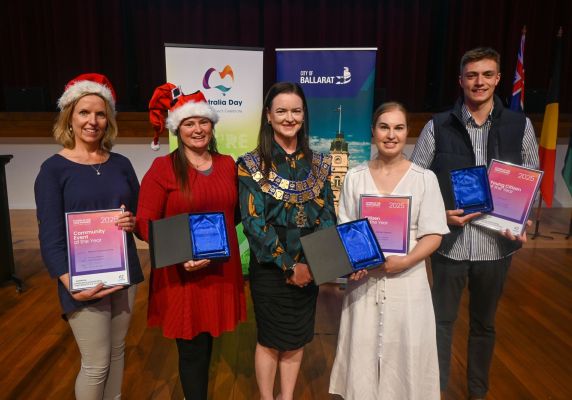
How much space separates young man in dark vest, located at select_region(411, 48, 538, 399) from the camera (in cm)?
172

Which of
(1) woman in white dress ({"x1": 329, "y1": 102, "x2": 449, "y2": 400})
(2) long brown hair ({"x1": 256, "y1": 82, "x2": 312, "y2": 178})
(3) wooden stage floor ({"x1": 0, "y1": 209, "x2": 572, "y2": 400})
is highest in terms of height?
(2) long brown hair ({"x1": 256, "y1": 82, "x2": 312, "y2": 178})

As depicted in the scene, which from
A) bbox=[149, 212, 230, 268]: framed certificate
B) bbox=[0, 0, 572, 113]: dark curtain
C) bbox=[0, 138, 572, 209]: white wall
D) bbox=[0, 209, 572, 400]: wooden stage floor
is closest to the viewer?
bbox=[149, 212, 230, 268]: framed certificate

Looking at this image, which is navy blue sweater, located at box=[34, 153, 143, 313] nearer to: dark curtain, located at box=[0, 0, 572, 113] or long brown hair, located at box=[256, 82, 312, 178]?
long brown hair, located at box=[256, 82, 312, 178]

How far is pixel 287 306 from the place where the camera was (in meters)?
1.70

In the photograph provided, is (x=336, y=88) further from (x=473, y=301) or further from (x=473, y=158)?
(x=473, y=301)

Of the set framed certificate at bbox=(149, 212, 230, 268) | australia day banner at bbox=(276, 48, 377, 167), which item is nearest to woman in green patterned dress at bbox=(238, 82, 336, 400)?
framed certificate at bbox=(149, 212, 230, 268)

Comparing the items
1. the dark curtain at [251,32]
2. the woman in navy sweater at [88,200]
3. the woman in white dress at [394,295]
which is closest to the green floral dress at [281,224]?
the woman in white dress at [394,295]

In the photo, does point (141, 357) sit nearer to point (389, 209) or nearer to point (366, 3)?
point (389, 209)

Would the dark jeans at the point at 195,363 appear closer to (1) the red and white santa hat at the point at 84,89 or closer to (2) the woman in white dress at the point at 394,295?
(2) the woman in white dress at the point at 394,295

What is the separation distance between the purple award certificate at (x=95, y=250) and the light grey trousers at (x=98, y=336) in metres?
0.12

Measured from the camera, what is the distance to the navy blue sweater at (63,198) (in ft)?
4.76

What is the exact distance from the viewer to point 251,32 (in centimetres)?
696

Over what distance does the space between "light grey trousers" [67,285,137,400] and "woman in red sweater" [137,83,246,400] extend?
0.40ft

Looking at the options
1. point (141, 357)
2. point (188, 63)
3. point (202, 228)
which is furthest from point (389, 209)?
point (188, 63)
